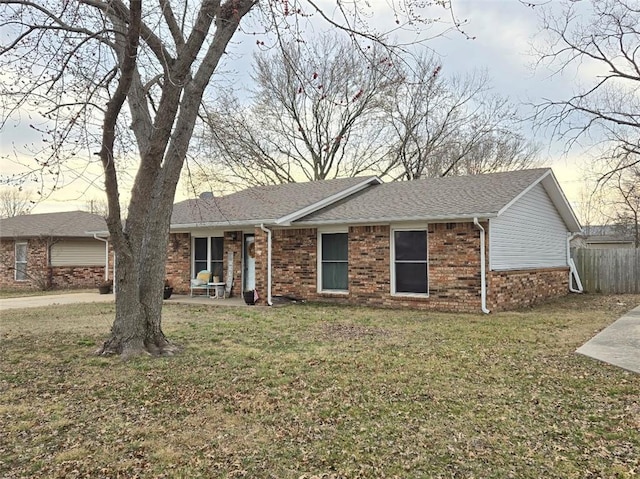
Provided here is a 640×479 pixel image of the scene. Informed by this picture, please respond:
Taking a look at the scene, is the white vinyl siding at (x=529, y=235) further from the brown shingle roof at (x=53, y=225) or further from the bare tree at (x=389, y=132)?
the brown shingle roof at (x=53, y=225)

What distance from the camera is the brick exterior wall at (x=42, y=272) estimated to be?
21.8m

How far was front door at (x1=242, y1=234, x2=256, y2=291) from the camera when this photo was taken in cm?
1533

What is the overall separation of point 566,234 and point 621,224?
20.9 m

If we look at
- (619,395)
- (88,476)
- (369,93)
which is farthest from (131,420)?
(369,93)

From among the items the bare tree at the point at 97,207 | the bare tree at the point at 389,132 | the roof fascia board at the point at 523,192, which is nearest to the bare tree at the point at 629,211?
the bare tree at the point at 389,132

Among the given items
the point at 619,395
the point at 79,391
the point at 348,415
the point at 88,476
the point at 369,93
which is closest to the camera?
the point at 88,476

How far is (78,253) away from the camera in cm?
2278

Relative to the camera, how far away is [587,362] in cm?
623

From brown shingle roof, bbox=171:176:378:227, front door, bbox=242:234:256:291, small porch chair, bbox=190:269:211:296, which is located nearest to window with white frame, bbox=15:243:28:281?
brown shingle roof, bbox=171:176:378:227

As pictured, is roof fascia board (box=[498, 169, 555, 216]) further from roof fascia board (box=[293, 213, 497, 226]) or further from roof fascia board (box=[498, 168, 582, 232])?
roof fascia board (box=[293, 213, 497, 226])

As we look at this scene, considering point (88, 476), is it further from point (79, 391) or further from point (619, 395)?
point (619, 395)

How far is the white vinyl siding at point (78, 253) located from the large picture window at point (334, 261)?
14.0 meters

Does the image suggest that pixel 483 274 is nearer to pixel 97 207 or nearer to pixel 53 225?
pixel 53 225

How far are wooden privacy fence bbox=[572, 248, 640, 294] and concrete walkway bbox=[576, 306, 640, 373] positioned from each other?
27.9ft
